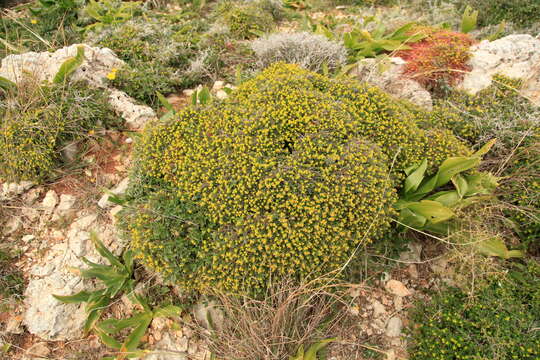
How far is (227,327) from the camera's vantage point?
2805mm

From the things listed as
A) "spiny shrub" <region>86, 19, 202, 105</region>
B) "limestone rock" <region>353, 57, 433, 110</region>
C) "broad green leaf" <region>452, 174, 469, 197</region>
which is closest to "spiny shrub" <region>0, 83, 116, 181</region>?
"spiny shrub" <region>86, 19, 202, 105</region>

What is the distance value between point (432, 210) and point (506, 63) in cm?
273

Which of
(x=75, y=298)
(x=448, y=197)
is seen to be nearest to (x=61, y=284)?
(x=75, y=298)

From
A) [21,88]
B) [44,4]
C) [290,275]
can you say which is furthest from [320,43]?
[44,4]

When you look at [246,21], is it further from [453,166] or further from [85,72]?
[453,166]

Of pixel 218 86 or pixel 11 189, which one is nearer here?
pixel 11 189

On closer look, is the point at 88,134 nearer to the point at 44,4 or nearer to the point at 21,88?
the point at 21,88

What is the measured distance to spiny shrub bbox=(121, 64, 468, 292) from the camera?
2643 mm

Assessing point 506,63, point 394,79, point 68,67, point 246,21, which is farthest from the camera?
point 246,21

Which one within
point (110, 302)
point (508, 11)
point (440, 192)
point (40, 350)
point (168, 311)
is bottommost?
point (40, 350)

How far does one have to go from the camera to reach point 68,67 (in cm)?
378

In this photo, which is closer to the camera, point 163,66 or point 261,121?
point 261,121

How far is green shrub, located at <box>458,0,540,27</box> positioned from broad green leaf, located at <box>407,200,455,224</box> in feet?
16.6

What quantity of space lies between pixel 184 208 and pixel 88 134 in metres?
1.75
